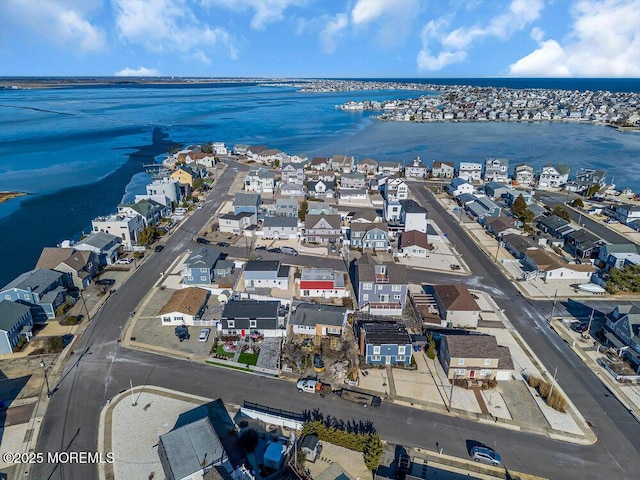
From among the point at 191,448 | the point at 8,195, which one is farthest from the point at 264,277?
the point at 8,195

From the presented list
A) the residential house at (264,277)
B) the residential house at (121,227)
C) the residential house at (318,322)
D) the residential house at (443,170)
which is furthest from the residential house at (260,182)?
the residential house at (318,322)

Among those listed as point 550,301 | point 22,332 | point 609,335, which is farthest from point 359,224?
point 22,332

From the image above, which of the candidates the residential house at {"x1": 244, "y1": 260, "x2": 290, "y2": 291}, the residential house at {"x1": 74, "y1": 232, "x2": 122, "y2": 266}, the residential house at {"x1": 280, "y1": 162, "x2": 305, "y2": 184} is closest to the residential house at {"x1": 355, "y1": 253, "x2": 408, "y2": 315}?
the residential house at {"x1": 244, "y1": 260, "x2": 290, "y2": 291}

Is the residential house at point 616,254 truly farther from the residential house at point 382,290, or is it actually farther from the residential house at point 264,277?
the residential house at point 264,277

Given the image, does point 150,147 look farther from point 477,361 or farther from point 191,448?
point 477,361

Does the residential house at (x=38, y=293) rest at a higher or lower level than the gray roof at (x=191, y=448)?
higher

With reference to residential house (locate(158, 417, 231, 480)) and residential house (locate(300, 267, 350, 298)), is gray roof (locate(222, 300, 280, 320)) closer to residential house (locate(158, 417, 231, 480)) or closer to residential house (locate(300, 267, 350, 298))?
residential house (locate(300, 267, 350, 298))

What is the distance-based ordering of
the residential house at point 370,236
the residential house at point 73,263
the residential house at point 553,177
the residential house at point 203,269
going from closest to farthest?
the residential house at point 73,263, the residential house at point 203,269, the residential house at point 370,236, the residential house at point 553,177
